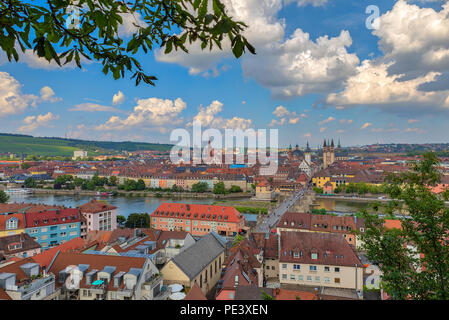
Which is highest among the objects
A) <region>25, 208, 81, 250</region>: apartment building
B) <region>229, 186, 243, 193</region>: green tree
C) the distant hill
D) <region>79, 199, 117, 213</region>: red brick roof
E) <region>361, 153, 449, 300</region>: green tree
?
the distant hill

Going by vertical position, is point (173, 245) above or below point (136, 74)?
below

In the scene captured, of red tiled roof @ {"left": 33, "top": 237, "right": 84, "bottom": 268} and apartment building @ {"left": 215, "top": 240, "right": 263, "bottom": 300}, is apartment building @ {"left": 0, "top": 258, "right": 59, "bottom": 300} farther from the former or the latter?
apartment building @ {"left": 215, "top": 240, "right": 263, "bottom": 300}

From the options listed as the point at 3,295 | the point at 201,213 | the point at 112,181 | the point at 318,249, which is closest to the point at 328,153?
the point at 112,181

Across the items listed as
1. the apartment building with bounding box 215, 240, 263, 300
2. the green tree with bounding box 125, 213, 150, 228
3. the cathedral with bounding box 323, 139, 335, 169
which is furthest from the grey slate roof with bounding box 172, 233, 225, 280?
the cathedral with bounding box 323, 139, 335, 169

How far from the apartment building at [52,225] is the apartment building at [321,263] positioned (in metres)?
12.3

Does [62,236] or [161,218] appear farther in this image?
[161,218]

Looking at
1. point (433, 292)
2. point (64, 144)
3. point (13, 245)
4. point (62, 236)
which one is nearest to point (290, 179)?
point (62, 236)

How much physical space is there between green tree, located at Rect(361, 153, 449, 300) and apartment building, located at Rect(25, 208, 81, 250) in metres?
16.5

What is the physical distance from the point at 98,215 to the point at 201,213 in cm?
649

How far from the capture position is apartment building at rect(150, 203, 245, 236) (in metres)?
19.7

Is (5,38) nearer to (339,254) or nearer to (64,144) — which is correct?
(339,254)

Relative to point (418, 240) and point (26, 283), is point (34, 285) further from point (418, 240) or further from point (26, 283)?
point (418, 240)

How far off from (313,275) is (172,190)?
116ft

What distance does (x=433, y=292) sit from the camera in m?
3.08
